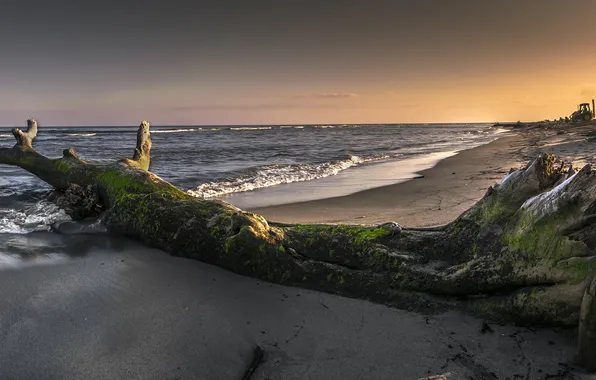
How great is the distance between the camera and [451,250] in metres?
3.46

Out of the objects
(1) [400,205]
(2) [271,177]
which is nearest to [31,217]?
(1) [400,205]

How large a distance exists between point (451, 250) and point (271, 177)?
32.1 ft

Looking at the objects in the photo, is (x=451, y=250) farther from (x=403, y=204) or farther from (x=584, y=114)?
(x=584, y=114)

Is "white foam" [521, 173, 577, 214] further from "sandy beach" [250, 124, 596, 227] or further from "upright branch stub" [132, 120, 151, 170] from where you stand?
"upright branch stub" [132, 120, 151, 170]

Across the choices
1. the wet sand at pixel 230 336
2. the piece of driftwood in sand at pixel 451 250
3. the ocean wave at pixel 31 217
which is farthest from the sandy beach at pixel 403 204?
the ocean wave at pixel 31 217

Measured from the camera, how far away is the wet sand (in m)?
2.55

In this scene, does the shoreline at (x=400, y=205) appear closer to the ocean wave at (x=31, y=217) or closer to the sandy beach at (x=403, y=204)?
the sandy beach at (x=403, y=204)

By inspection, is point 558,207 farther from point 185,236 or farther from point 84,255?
point 84,255

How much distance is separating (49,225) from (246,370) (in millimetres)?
4807

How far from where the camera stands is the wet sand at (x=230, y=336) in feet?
8.38

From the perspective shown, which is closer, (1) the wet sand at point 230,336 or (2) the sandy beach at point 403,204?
(1) the wet sand at point 230,336

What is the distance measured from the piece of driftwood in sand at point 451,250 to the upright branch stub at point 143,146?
9.75 ft

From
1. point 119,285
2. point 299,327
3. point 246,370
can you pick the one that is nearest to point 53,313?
point 119,285

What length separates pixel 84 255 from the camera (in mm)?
4609
